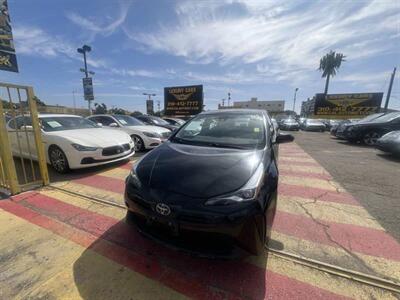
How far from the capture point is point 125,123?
310 inches

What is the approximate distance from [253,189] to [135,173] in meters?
1.26

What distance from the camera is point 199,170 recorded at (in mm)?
2039

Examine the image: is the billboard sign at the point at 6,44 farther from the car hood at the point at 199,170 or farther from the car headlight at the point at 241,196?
the car headlight at the point at 241,196

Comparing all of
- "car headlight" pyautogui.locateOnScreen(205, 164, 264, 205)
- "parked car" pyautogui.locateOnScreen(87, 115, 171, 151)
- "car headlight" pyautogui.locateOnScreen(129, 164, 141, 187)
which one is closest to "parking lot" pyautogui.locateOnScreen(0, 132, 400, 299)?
"car headlight" pyautogui.locateOnScreen(129, 164, 141, 187)

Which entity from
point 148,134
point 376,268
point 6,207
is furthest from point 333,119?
point 6,207

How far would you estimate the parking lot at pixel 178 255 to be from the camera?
1.78m

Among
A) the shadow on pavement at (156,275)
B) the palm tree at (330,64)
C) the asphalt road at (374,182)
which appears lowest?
the shadow on pavement at (156,275)

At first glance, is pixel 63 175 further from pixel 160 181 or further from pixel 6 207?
pixel 160 181

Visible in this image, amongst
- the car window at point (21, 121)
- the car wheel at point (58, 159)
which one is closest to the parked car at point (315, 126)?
the car wheel at point (58, 159)

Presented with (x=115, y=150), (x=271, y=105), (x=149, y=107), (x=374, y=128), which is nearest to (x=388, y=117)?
(x=374, y=128)

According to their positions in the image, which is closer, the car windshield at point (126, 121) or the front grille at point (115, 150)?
the front grille at point (115, 150)

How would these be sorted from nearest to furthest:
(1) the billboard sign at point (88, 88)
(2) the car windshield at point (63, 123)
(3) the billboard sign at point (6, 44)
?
(3) the billboard sign at point (6, 44)
(2) the car windshield at point (63, 123)
(1) the billboard sign at point (88, 88)

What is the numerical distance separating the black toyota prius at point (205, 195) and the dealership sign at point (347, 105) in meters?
29.0

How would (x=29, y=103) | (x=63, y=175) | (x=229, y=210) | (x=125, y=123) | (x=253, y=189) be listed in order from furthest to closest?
(x=125, y=123) < (x=63, y=175) < (x=29, y=103) < (x=253, y=189) < (x=229, y=210)
